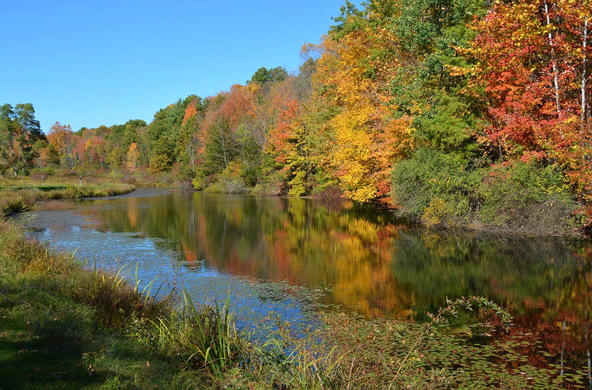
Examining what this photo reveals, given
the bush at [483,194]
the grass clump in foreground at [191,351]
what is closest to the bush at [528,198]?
the bush at [483,194]

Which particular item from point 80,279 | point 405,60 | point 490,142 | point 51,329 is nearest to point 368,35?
point 405,60

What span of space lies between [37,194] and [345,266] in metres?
30.1

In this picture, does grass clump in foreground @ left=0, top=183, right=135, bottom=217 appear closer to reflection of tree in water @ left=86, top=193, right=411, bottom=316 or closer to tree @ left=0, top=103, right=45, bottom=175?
reflection of tree in water @ left=86, top=193, right=411, bottom=316

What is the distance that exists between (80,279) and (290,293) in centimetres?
448

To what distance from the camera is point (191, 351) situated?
5809mm

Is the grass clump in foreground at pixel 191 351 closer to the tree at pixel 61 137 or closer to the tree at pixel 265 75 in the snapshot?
the tree at pixel 265 75

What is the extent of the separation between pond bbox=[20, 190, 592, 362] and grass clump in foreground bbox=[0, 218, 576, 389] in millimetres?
801

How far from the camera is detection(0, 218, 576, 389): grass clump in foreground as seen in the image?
4.82 meters

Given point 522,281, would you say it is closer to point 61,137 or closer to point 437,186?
point 437,186

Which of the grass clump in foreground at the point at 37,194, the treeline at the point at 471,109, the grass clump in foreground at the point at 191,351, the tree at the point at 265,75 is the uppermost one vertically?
the tree at the point at 265,75

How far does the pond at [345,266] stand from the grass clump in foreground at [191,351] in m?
0.80

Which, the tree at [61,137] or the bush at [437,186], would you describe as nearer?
the bush at [437,186]

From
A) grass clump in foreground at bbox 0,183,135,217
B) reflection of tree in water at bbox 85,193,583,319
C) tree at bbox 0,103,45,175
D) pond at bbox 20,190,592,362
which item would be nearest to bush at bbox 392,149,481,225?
pond at bbox 20,190,592,362

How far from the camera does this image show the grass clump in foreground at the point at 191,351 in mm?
4816
